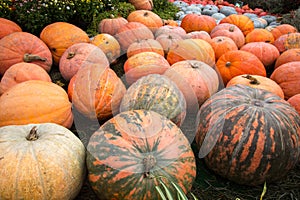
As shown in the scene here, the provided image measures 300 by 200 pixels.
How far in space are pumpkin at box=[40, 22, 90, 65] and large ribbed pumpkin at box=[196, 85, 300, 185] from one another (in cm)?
235

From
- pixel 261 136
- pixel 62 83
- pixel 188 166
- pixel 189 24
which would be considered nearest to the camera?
pixel 188 166

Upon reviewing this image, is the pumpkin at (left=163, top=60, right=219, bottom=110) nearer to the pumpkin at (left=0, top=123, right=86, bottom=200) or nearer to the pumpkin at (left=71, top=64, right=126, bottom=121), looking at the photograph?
the pumpkin at (left=71, top=64, right=126, bottom=121)

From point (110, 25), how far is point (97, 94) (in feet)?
8.04

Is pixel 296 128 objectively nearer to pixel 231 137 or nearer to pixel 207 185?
pixel 231 137

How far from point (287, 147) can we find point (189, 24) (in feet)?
12.7

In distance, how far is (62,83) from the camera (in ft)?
11.8

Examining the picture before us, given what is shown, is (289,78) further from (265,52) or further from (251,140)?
(251,140)

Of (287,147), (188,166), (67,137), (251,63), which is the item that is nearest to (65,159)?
(67,137)

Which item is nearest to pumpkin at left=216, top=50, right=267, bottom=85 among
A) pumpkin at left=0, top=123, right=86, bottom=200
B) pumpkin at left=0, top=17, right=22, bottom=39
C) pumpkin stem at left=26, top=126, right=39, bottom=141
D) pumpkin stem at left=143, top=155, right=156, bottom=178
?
pumpkin stem at left=143, top=155, right=156, bottom=178

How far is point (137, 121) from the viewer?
2229 mm

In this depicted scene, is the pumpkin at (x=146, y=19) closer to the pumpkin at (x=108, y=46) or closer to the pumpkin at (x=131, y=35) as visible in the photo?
the pumpkin at (x=131, y=35)

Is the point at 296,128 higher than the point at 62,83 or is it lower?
higher

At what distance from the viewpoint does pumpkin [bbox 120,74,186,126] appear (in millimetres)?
2641

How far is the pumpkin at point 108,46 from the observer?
13.5 ft
